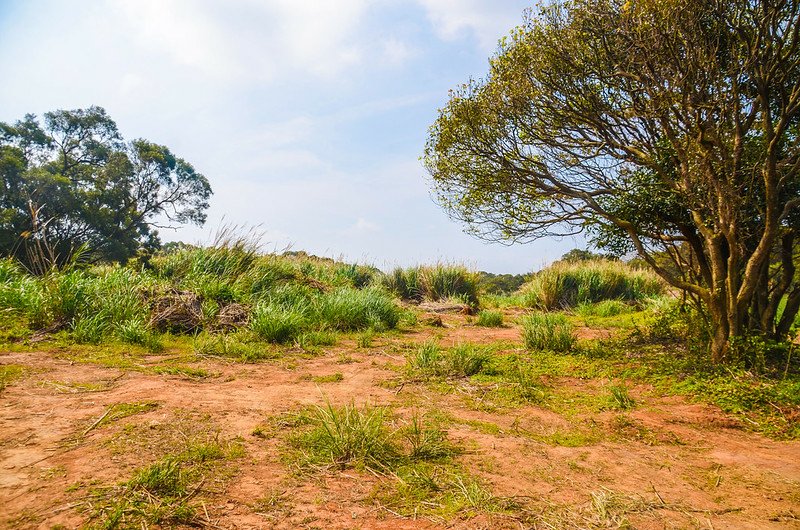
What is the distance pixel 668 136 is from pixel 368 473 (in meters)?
4.58

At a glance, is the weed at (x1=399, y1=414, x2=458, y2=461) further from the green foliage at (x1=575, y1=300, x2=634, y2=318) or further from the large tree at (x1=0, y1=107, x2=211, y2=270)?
the large tree at (x1=0, y1=107, x2=211, y2=270)

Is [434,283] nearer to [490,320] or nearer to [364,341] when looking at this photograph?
[490,320]

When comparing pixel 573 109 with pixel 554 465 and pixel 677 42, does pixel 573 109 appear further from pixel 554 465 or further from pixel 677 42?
pixel 554 465

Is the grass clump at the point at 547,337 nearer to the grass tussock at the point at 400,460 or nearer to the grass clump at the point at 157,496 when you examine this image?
the grass tussock at the point at 400,460

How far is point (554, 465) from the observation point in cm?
264

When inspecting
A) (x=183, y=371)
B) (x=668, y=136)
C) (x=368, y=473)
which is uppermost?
(x=668, y=136)

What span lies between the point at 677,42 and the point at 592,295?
10.5 metres

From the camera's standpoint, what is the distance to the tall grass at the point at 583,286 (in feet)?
43.5

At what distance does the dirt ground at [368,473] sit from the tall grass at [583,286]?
29.9 feet

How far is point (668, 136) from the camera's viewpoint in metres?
4.64

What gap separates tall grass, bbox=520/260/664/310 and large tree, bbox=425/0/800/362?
7009mm

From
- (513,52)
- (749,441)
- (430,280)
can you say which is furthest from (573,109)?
(430,280)

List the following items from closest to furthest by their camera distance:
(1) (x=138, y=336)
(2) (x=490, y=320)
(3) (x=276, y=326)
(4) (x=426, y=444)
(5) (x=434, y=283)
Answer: (4) (x=426, y=444) < (1) (x=138, y=336) < (3) (x=276, y=326) < (2) (x=490, y=320) < (5) (x=434, y=283)

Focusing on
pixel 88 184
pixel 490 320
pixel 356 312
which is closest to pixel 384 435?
pixel 356 312
